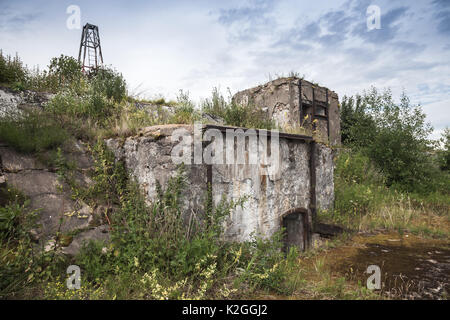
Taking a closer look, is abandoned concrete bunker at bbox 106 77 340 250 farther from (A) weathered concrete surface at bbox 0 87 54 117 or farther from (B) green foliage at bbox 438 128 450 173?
(B) green foliage at bbox 438 128 450 173

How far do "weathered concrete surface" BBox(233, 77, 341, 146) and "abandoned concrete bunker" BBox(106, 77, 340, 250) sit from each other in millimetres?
3976

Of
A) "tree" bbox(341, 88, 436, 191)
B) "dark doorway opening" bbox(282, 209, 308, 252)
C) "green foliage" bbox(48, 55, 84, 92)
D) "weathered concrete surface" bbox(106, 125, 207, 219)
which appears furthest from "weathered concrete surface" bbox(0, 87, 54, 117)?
"tree" bbox(341, 88, 436, 191)

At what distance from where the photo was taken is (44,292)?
253 cm

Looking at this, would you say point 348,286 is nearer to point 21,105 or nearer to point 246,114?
point 246,114

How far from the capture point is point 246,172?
13.8 ft

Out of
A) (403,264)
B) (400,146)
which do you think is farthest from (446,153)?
(403,264)

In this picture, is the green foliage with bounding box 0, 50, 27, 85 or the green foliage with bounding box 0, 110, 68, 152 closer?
the green foliage with bounding box 0, 110, 68, 152

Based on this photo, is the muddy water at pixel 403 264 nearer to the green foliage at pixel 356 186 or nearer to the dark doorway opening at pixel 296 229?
the dark doorway opening at pixel 296 229

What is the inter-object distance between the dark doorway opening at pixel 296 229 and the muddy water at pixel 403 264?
33.4 inches

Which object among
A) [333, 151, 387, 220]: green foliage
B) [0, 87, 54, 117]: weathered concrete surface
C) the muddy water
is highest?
[0, 87, 54, 117]: weathered concrete surface

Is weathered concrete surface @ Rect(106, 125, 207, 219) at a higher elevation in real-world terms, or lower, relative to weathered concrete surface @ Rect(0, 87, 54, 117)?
lower

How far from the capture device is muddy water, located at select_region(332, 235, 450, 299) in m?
3.21

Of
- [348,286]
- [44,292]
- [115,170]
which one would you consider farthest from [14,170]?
[348,286]
